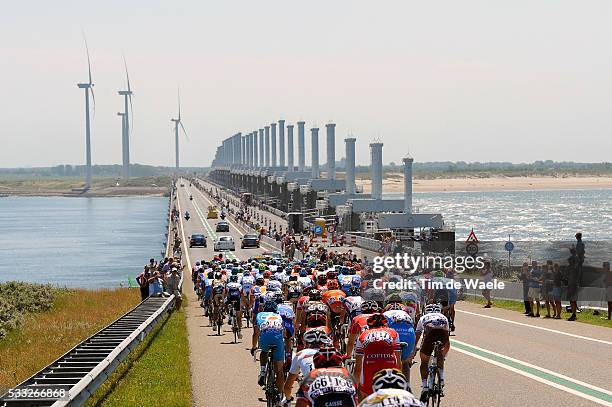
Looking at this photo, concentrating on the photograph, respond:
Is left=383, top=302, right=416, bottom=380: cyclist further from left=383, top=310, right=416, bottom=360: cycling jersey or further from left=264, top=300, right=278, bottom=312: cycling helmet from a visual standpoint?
left=264, top=300, right=278, bottom=312: cycling helmet

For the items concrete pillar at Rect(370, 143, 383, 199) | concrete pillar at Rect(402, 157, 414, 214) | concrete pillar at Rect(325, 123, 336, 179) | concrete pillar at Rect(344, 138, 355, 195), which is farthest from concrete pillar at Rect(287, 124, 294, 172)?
concrete pillar at Rect(402, 157, 414, 214)

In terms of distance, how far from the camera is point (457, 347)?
20656 mm

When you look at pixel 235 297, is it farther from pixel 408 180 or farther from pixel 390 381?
pixel 408 180

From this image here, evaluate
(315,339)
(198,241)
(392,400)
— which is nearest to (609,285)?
(315,339)

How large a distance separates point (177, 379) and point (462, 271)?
68.0 ft

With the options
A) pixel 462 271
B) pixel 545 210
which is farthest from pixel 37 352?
pixel 545 210

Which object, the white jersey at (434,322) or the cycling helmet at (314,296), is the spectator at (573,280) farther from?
the white jersey at (434,322)

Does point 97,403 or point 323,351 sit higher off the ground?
point 323,351

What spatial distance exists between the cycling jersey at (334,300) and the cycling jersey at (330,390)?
9.11 m

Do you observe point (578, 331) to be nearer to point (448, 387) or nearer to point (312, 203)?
point (448, 387)

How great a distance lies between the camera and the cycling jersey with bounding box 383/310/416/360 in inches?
526

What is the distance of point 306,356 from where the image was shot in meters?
10.7

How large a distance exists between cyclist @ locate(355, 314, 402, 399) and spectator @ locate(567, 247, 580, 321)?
51.2ft

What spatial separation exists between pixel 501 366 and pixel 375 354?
7.19m
